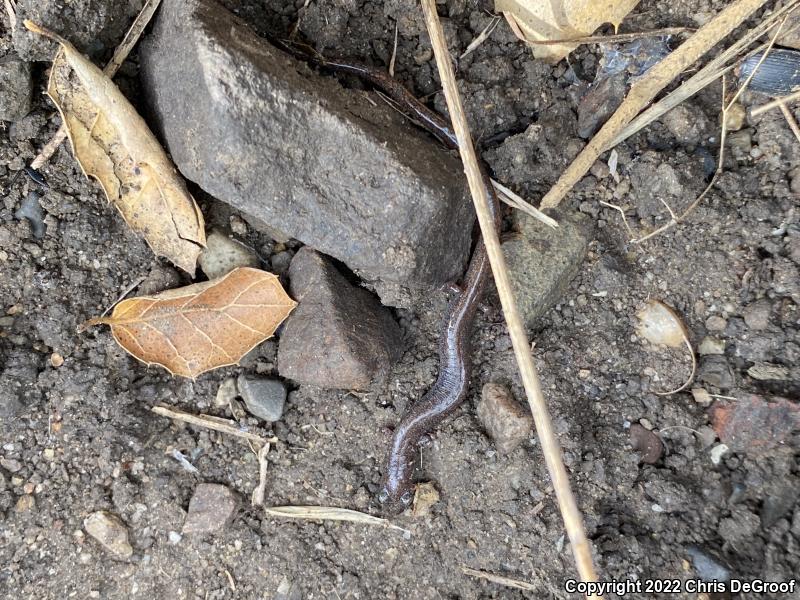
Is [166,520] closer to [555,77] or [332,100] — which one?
[332,100]

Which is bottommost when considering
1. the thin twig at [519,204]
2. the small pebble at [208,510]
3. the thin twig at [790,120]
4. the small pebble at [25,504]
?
the small pebble at [25,504]

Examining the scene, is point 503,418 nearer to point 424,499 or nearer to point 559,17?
point 424,499

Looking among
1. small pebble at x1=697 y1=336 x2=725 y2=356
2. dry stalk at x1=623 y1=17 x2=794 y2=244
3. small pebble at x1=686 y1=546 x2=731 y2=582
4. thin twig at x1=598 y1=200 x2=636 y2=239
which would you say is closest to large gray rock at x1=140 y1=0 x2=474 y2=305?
thin twig at x1=598 y1=200 x2=636 y2=239

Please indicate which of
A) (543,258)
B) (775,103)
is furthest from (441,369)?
(775,103)

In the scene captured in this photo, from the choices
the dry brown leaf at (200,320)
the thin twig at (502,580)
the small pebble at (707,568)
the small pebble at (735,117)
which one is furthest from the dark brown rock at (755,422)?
the dry brown leaf at (200,320)

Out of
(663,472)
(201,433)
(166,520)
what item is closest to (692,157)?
(663,472)

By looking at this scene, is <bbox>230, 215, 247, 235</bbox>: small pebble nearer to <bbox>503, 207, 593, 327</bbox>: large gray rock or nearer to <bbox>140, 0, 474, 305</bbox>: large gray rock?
<bbox>140, 0, 474, 305</bbox>: large gray rock

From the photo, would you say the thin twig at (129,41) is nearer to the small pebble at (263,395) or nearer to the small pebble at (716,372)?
the small pebble at (263,395)
